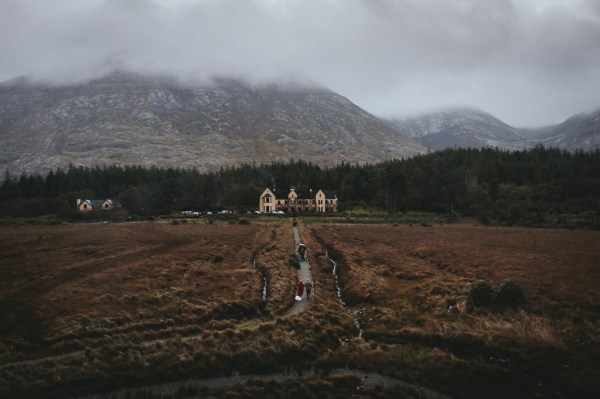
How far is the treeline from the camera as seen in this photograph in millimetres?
114688

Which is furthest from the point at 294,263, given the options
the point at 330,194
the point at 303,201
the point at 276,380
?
the point at 330,194

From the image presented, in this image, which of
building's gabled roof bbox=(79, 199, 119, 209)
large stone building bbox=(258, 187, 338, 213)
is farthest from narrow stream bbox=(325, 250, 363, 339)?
building's gabled roof bbox=(79, 199, 119, 209)

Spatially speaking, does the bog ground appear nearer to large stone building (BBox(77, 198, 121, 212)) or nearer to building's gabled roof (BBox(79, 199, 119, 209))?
large stone building (BBox(77, 198, 121, 212))

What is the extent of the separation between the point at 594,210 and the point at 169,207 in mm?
139700

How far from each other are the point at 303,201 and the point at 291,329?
425 feet

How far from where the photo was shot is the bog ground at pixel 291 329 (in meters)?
17.0

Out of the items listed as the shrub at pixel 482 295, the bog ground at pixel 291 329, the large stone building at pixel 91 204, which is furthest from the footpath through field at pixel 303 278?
the large stone building at pixel 91 204

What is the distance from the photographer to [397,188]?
121 m

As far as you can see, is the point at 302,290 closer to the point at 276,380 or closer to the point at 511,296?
the point at 276,380

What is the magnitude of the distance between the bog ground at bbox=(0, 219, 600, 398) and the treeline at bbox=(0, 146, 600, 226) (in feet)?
232

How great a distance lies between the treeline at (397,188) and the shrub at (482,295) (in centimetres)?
7254

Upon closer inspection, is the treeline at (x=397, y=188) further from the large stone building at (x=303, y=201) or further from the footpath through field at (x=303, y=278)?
the footpath through field at (x=303, y=278)

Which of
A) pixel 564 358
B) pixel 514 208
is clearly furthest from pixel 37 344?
pixel 514 208

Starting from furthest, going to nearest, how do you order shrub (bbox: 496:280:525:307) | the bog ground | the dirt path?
shrub (bbox: 496:280:525:307), the bog ground, the dirt path
